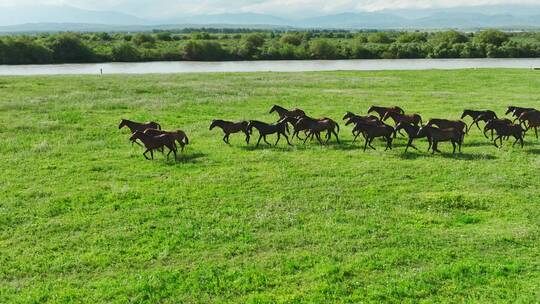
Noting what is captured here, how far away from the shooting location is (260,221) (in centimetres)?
1143

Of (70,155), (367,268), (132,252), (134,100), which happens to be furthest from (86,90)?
(367,268)

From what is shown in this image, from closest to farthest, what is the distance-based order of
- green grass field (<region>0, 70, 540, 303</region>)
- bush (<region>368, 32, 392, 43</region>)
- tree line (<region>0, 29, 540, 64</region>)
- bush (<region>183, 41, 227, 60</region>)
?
green grass field (<region>0, 70, 540, 303</region>) → tree line (<region>0, 29, 540, 64</region>) → bush (<region>183, 41, 227, 60</region>) → bush (<region>368, 32, 392, 43</region>)

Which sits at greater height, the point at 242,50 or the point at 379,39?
the point at 379,39

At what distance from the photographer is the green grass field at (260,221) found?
28.7ft

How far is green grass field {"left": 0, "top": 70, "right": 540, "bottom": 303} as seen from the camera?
876 centimetres

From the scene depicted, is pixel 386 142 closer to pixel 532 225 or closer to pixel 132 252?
pixel 532 225

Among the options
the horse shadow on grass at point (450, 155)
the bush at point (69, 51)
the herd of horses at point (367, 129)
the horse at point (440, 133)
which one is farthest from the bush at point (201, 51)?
the horse at point (440, 133)

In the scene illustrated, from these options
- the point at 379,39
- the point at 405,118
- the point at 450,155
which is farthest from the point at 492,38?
the point at 450,155

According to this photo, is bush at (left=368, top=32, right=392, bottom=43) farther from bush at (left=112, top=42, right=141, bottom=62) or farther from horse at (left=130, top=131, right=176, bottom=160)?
horse at (left=130, top=131, right=176, bottom=160)

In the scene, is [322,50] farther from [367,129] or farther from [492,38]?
[367,129]

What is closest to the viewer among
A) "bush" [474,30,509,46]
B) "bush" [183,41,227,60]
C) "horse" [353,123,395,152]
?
"horse" [353,123,395,152]

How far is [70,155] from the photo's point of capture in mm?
17844

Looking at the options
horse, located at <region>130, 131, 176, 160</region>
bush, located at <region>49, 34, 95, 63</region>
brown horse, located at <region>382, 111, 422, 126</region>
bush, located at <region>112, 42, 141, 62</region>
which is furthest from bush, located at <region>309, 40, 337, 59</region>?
horse, located at <region>130, 131, 176, 160</region>

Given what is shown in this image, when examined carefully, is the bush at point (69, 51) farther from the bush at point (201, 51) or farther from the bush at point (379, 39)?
the bush at point (379, 39)
